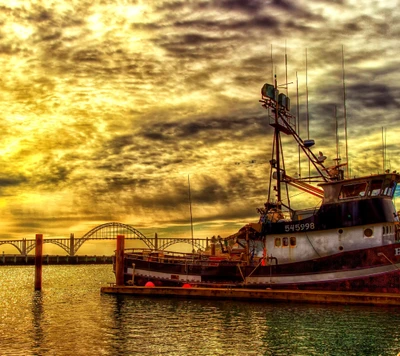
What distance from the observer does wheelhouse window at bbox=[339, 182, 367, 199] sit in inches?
1377

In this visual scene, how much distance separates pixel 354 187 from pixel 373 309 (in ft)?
26.2

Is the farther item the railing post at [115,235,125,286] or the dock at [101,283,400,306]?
the railing post at [115,235,125,286]

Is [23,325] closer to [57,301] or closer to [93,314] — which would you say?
[93,314]

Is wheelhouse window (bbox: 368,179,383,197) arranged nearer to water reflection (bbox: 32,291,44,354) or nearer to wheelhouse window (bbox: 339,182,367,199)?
wheelhouse window (bbox: 339,182,367,199)

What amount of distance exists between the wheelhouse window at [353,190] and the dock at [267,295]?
624 cm

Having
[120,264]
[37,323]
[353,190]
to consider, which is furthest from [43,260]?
[353,190]

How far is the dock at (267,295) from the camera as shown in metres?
32.4

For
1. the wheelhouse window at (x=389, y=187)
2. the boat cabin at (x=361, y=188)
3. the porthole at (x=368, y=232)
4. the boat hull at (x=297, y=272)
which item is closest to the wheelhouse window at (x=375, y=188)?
the boat cabin at (x=361, y=188)

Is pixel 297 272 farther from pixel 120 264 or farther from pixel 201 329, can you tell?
pixel 120 264

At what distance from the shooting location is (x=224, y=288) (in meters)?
39.2

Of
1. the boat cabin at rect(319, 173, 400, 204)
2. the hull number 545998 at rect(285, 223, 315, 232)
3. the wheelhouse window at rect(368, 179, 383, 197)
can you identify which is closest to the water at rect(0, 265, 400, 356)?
the hull number 545998 at rect(285, 223, 315, 232)

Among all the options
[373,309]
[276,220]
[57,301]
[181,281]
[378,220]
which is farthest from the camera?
[57,301]

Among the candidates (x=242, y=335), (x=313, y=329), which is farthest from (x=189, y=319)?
(x=313, y=329)

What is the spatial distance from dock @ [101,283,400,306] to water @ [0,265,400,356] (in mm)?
516
